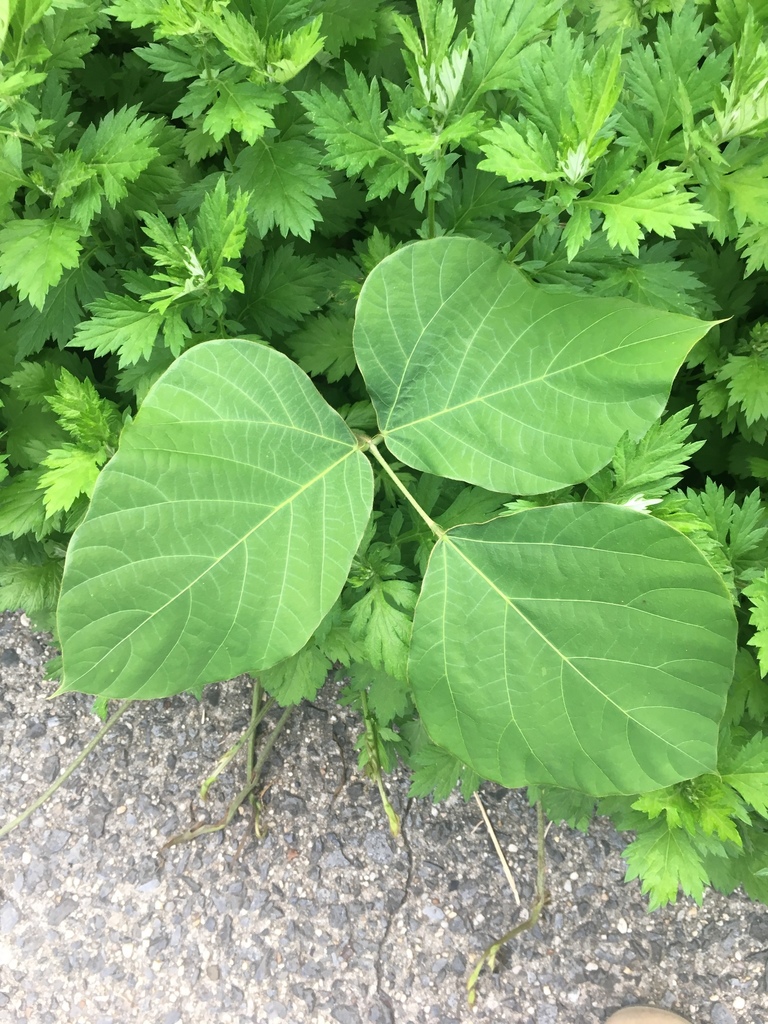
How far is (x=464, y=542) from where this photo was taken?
0.86 meters

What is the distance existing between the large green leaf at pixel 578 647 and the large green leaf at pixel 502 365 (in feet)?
0.26

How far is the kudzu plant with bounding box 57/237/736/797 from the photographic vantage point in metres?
0.79

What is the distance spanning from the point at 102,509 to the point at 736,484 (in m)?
1.30

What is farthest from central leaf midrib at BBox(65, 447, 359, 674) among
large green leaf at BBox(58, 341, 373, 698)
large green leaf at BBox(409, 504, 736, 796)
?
large green leaf at BBox(409, 504, 736, 796)

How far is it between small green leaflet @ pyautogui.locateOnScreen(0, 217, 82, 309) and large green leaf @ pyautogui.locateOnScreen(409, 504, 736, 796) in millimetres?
690

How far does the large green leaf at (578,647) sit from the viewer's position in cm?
81

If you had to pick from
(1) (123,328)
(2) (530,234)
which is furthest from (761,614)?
(1) (123,328)

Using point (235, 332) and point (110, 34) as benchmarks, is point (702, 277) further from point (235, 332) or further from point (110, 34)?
point (110, 34)

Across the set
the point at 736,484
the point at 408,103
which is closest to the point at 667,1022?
the point at 736,484

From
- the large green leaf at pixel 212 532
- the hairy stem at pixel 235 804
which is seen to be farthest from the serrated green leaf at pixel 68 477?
the hairy stem at pixel 235 804

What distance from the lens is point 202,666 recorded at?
83 centimetres

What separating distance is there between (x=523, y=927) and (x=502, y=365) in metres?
1.51

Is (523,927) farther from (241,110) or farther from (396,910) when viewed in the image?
(241,110)

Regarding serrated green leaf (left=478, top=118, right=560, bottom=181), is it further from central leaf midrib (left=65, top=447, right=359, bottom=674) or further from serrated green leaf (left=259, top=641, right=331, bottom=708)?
serrated green leaf (left=259, top=641, right=331, bottom=708)
